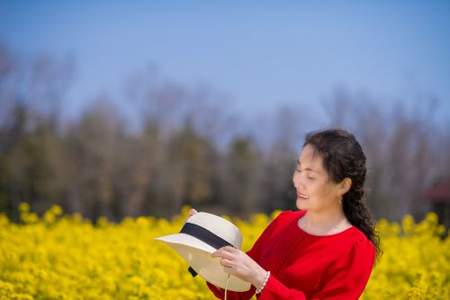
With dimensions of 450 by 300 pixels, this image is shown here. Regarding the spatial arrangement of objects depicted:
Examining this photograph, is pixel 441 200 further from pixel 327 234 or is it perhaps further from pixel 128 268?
pixel 327 234

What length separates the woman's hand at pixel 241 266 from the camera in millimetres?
1666

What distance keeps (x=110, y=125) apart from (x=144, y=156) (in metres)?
1.41

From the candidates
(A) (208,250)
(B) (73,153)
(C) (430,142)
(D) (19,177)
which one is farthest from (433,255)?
(C) (430,142)

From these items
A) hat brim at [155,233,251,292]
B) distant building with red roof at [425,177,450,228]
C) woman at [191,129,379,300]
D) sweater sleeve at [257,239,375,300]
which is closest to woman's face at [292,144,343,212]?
woman at [191,129,379,300]

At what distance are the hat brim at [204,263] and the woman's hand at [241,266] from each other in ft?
0.41

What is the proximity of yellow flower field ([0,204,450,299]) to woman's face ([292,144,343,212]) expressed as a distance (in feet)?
3.79

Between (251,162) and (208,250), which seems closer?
(208,250)

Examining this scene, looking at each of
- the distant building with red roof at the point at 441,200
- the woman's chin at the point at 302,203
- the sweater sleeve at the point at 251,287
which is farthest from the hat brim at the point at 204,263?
the distant building with red roof at the point at 441,200

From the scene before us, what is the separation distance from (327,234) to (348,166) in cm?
19

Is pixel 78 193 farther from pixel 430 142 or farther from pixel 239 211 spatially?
pixel 430 142

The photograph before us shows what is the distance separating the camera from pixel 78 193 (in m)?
19.8

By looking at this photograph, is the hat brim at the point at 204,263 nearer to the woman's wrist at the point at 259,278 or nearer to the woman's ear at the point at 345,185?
the woman's wrist at the point at 259,278

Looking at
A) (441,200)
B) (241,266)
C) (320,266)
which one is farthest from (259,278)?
(441,200)

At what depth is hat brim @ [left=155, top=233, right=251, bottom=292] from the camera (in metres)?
1.83
